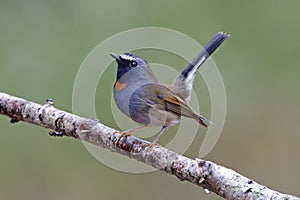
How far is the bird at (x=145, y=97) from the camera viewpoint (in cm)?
272

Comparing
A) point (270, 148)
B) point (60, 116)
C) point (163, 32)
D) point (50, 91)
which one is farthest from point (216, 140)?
point (60, 116)

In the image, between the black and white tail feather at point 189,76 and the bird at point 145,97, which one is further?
the black and white tail feather at point 189,76

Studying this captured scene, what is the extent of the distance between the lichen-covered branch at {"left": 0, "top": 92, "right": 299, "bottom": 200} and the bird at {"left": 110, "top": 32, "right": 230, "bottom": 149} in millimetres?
141

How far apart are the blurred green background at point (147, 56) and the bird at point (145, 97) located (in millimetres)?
1149

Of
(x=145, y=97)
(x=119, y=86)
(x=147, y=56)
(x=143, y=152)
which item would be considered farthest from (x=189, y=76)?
(x=147, y=56)

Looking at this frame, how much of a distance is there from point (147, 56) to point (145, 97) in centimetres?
141

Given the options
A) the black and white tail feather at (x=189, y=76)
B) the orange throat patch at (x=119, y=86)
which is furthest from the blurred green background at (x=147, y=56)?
the orange throat patch at (x=119, y=86)

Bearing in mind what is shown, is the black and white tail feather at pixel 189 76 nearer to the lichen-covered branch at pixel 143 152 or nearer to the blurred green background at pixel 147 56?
the lichen-covered branch at pixel 143 152

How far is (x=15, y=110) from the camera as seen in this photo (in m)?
2.74

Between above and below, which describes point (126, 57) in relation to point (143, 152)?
above

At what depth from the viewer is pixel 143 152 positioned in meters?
2.37

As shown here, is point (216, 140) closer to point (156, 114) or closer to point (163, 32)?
point (163, 32)

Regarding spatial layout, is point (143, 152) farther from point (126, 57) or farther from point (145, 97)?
point (126, 57)

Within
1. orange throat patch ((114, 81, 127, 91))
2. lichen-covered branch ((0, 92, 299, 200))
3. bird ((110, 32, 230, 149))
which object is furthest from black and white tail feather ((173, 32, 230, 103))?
lichen-covered branch ((0, 92, 299, 200))
